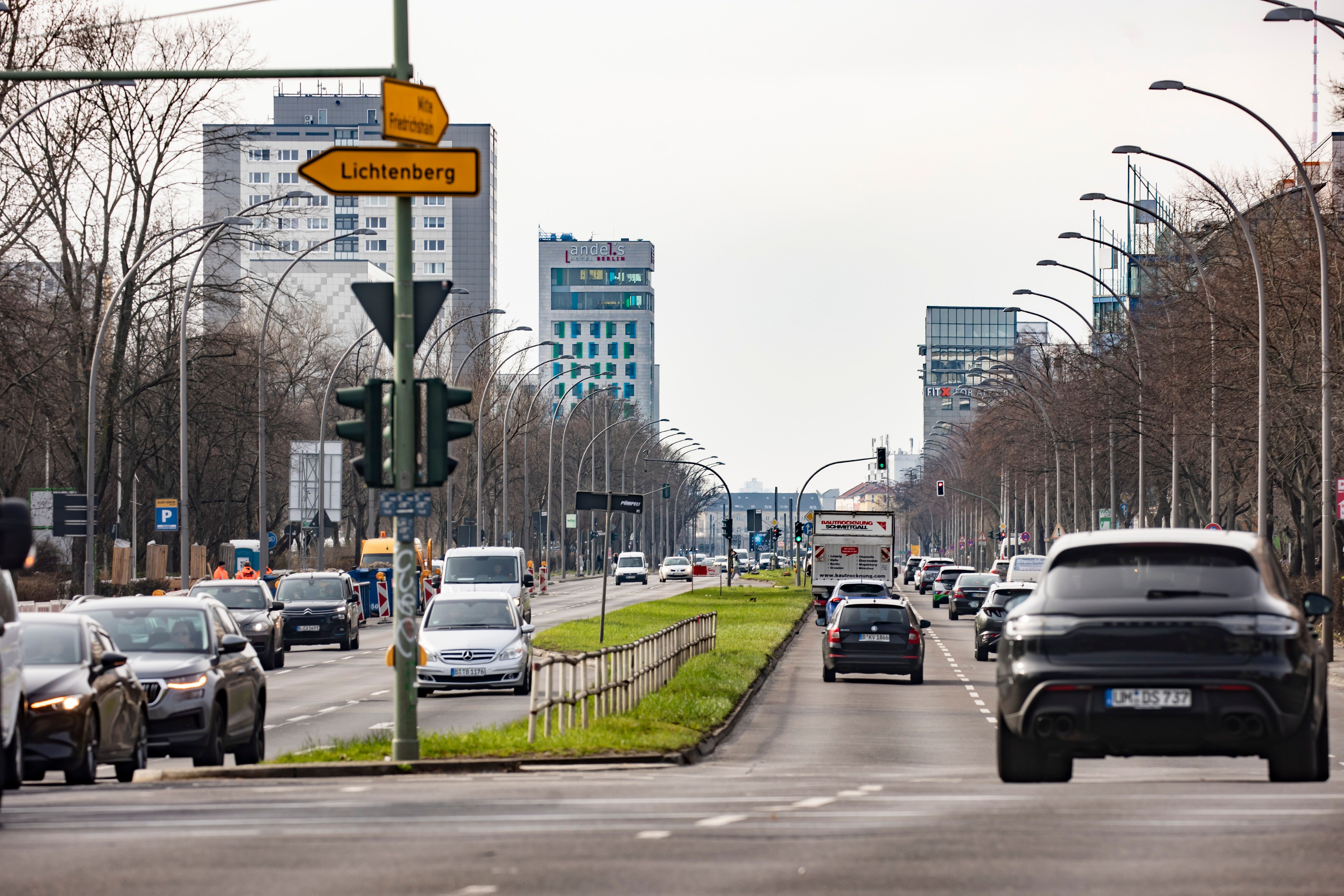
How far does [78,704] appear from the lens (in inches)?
586

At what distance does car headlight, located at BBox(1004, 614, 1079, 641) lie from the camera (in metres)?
11.7

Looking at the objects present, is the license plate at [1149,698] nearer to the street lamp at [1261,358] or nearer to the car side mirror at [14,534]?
the car side mirror at [14,534]

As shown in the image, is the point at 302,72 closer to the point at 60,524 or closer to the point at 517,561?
the point at 60,524

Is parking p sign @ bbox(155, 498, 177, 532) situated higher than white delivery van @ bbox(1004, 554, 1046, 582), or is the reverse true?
parking p sign @ bbox(155, 498, 177, 532)

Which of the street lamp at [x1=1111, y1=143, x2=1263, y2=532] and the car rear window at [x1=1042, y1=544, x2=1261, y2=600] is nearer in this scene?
the car rear window at [x1=1042, y1=544, x2=1261, y2=600]

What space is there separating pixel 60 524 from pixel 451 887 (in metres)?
28.4

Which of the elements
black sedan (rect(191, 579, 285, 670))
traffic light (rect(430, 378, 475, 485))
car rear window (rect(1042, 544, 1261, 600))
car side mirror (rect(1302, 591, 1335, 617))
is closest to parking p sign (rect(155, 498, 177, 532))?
black sedan (rect(191, 579, 285, 670))

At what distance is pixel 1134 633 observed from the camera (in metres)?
11.6

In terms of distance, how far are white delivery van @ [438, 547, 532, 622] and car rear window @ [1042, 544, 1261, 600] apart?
29993 millimetres

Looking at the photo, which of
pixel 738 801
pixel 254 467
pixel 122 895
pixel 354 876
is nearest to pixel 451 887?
pixel 354 876

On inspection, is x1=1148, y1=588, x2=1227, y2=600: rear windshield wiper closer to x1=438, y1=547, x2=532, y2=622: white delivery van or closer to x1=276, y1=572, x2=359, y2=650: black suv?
x1=438, y1=547, x2=532, y2=622: white delivery van

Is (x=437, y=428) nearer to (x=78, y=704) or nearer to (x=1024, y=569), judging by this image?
(x=78, y=704)

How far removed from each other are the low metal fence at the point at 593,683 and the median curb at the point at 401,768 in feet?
3.44

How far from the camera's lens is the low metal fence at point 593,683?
18.9m
